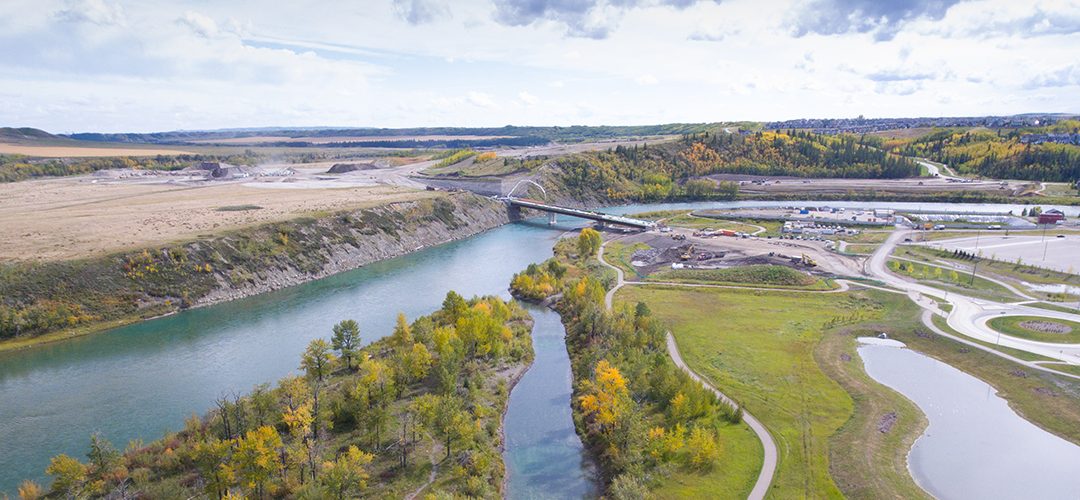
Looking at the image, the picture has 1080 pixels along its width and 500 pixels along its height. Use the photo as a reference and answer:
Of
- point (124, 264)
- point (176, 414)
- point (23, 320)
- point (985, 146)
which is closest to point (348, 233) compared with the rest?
point (124, 264)

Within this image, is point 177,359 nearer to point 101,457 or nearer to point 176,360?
point 176,360

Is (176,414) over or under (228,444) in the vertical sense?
under

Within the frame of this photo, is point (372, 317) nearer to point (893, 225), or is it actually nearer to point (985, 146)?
point (893, 225)

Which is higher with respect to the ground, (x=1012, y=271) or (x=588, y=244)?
(x=588, y=244)

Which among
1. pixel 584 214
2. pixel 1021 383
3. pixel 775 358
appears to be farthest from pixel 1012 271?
pixel 584 214

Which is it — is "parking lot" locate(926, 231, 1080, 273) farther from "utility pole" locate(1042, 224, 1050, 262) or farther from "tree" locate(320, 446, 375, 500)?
"tree" locate(320, 446, 375, 500)
